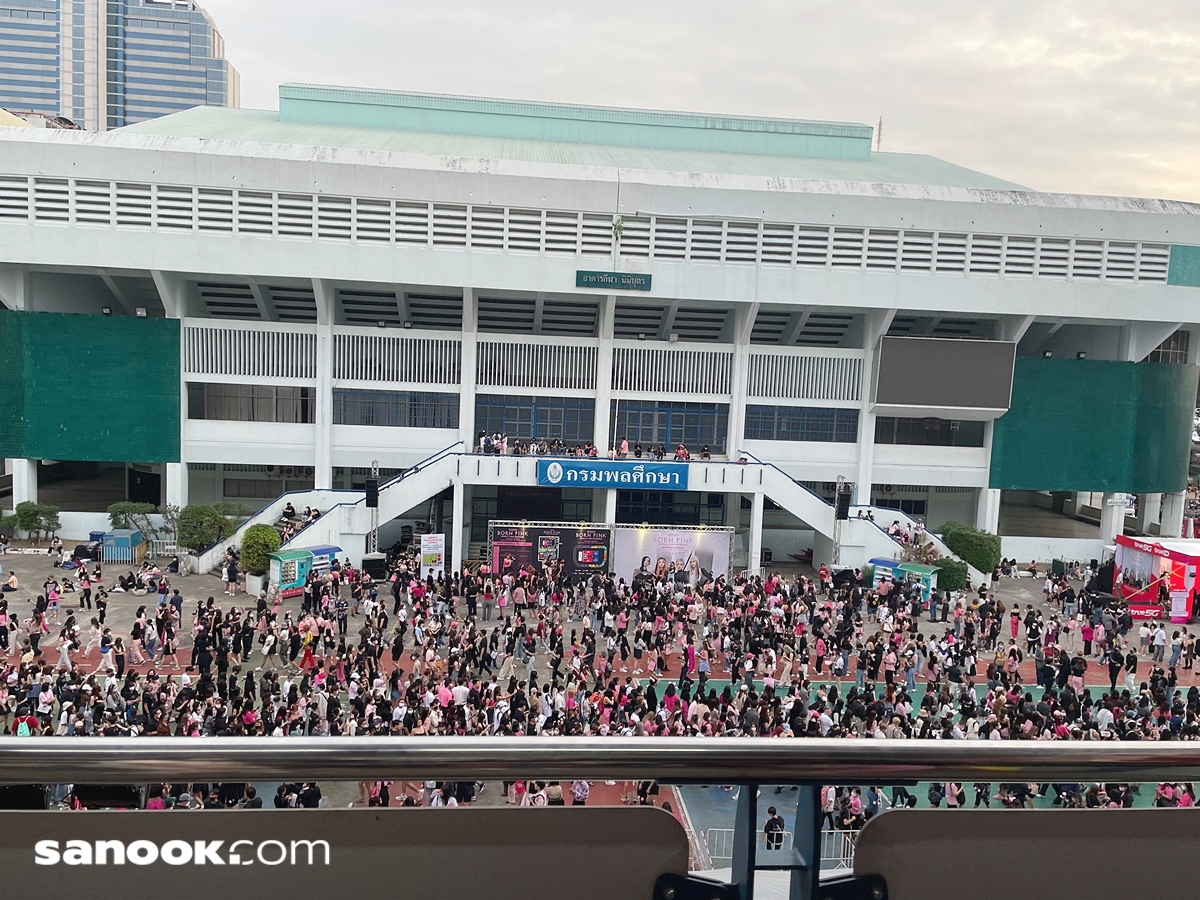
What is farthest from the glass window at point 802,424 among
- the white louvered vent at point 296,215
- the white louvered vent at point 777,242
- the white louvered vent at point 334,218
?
the white louvered vent at point 296,215

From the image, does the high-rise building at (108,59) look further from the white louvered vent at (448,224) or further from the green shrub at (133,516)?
the white louvered vent at (448,224)

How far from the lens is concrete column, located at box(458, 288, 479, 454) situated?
35.2m

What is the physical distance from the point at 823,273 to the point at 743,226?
3735 mm

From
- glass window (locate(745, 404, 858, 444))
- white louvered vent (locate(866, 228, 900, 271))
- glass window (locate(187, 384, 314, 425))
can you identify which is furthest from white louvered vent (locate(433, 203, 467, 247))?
white louvered vent (locate(866, 228, 900, 271))

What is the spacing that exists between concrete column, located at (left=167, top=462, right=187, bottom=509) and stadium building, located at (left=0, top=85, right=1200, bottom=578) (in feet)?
0.36

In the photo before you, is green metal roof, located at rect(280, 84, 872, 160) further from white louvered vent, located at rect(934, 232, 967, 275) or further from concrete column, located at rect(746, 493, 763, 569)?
concrete column, located at rect(746, 493, 763, 569)

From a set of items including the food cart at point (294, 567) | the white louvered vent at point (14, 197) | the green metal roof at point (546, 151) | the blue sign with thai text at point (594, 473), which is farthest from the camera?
the green metal roof at point (546, 151)

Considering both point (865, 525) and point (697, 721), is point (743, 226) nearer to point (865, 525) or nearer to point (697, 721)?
point (865, 525)

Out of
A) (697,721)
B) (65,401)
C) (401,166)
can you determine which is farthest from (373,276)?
(697,721)

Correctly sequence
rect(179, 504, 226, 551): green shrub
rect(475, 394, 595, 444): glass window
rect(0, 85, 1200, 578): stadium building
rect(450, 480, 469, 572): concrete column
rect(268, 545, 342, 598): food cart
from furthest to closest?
rect(475, 394, 595, 444): glass window, rect(0, 85, 1200, 578): stadium building, rect(450, 480, 469, 572): concrete column, rect(179, 504, 226, 551): green shrub, rect(268, 545, 342, 598): food cart

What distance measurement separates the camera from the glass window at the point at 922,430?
38812 mm

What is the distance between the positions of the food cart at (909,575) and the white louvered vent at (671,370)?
33.8 ft

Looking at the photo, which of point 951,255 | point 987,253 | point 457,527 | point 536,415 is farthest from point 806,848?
point 987,253

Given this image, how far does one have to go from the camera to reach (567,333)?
3991 cm
